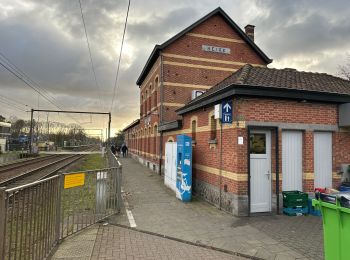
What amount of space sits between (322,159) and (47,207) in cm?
874

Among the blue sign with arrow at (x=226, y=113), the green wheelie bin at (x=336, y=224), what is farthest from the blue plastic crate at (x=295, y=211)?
the green wheelie bin at (x=336, y=224)

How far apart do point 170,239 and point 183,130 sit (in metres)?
8.52

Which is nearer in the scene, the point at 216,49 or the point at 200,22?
the point at 200,22

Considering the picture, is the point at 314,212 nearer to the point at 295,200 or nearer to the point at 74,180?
the point at 295,200

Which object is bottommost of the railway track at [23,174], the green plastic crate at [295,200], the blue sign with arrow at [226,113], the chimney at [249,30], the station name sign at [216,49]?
the railway track at [23,174]

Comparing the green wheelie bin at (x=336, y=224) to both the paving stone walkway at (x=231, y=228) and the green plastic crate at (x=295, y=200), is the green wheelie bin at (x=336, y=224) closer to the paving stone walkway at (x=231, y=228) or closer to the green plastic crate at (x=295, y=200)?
the paving stone walkway at (x=231, y=228)

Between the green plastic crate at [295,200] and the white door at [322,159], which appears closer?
the green plastic crate at [295,200]

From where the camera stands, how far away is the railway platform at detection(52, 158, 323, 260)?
602 centimetres

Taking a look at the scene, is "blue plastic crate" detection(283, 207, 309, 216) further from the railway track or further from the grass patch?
the grass patch

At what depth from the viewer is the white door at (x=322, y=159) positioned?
33.5ft

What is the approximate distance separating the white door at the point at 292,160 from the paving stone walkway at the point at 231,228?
4.06 ft

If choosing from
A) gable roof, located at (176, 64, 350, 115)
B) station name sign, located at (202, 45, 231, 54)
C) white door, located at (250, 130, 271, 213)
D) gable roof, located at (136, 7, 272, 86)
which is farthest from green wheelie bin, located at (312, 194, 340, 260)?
station name sign, located at (202, 45, 231, 54)

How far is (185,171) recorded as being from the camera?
38.0 ft

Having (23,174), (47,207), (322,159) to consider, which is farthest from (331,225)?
(23,174)
